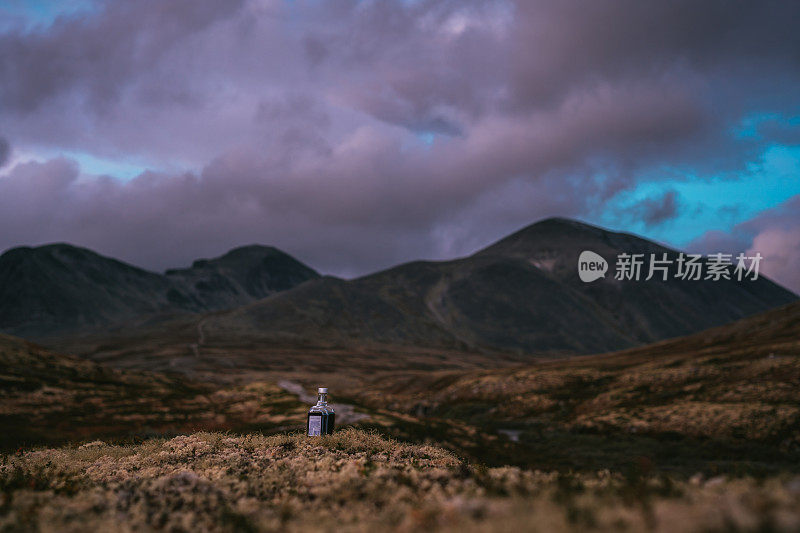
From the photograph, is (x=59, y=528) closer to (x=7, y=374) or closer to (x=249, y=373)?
(x=7, y=374)

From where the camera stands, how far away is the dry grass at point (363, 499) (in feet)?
22.8

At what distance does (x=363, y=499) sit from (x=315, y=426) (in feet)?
33.5

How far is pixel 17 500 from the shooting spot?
32.0ft

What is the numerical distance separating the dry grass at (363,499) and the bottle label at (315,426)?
12.7ft

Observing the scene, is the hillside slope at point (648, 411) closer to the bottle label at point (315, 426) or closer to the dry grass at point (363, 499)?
the dry grass at point (363, 499)

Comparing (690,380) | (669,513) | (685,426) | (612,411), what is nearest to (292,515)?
(669,513)

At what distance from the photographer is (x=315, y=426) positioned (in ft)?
64.6

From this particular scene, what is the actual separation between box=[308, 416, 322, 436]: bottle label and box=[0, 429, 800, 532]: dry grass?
152 inches

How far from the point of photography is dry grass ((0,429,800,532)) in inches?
274

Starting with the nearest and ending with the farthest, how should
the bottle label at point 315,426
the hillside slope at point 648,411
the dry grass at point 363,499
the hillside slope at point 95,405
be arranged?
the dry grass at point 363,499 < the bottle label at point 315,426 < the hillside slope at point 648,411 < the hillside slope at point 95,405

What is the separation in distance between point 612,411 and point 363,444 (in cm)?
5167

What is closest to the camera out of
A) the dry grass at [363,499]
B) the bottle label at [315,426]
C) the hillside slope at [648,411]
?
the dry grass at [363,499]

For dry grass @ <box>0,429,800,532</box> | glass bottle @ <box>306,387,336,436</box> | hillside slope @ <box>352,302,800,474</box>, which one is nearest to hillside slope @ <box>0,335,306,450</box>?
glass bottle @ <box>306,387,336,436</box>

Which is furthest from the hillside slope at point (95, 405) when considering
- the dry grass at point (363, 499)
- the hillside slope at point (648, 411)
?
the dry grass at point (363, 499)
